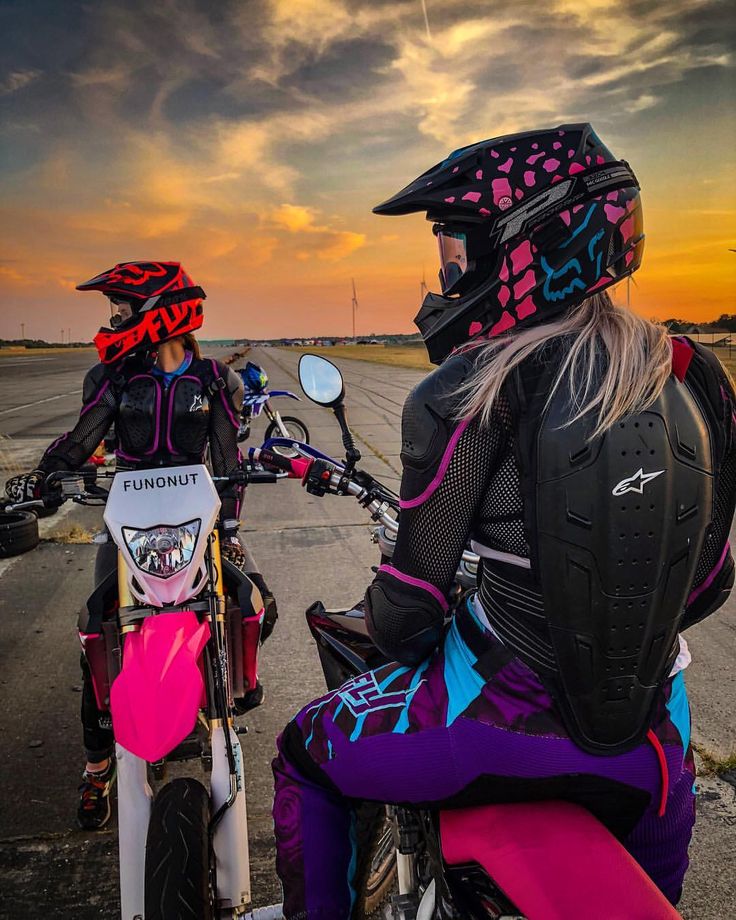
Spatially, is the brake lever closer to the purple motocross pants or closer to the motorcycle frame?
the motorcycle frame

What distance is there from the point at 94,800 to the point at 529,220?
2.83 meters

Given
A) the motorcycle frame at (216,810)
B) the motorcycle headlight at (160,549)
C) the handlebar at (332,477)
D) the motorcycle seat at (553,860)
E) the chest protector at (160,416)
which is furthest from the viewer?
the chest protector at (160,416)

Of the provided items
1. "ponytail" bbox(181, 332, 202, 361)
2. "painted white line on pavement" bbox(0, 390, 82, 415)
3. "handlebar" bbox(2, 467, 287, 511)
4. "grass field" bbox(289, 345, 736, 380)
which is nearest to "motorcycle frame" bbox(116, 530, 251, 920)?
"handlebar" bbox(2, 467, 287, 511)

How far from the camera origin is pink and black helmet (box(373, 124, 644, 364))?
4.86ft

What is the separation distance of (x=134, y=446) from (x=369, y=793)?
7.79 ft

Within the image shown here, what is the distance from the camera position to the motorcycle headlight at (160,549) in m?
2.32

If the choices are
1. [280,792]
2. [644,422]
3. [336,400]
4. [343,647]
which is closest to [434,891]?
[280,792]

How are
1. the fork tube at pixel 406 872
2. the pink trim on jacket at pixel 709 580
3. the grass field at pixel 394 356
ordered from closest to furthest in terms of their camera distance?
the pink trim on jacket at pixel 709 580
the fork tube at pixel 406 872
the grass field at pixel 394 356

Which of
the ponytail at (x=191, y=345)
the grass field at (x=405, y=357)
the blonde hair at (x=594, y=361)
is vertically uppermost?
the grass field at (x=405, y=357)

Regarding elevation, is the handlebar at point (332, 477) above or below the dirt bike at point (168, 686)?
above

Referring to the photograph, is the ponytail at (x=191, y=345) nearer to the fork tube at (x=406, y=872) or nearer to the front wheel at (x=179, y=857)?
the front wheel at (x=179, y=857)

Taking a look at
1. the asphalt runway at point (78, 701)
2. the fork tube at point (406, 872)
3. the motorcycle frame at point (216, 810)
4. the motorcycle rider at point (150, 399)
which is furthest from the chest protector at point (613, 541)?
the motorcycle rider at point (150, 399)

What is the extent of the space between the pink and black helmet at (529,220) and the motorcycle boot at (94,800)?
252 cm

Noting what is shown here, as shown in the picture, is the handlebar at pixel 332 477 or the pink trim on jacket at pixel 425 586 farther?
the handlebar at pixel 332 477
